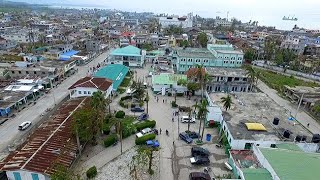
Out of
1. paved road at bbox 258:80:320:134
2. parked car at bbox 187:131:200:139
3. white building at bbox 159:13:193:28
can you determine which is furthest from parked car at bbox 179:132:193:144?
white building at bbox 159:13:193:28

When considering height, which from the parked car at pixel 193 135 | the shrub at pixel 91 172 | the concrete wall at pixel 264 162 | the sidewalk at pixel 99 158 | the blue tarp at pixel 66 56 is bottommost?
the sidewalk at pixel 99 158

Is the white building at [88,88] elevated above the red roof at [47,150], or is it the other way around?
the white building at [88,88]

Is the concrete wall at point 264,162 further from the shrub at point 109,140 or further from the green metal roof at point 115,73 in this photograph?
the green metal roof at point 115,73

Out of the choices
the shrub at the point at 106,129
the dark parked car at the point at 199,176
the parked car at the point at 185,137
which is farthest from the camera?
the shrub at the point at 106,129

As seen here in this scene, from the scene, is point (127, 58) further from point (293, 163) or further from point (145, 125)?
point (293, 163)

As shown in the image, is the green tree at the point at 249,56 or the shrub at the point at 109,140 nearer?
the shrub at the point at 109,140

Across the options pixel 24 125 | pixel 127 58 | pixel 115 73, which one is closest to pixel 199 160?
pixel 24 125

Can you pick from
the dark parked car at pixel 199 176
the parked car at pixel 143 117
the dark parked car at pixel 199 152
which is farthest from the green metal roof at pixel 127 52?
the dark parked car at pixel 199 176

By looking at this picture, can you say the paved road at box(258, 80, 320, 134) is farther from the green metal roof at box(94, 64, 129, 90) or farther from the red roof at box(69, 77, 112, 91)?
the red roof at box(69, 77, 112, 91)
